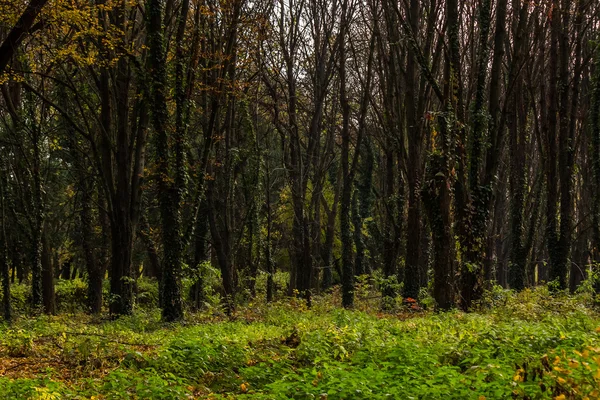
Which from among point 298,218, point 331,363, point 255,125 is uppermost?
point 255,125

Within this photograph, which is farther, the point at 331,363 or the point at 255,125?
the point at 255,125

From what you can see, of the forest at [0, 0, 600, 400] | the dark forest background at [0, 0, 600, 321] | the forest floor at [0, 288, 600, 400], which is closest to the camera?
the forest floor at [0, 288, 600, 400]

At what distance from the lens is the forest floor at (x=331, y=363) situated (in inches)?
188

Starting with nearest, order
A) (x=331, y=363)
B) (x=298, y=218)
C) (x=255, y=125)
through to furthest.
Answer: (x=331, y=363) < (x=298, y=218) < (x=255, y=125)

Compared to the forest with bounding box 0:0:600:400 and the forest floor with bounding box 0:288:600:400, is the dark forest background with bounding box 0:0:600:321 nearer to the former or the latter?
the forest with bounding box 0:0:600:400

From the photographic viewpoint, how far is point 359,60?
82.2 feet

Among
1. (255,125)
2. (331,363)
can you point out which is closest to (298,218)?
(255,125)

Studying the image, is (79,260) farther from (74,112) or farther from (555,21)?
(555,21)

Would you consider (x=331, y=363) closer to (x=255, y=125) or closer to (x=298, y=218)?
(x=298, y=218)

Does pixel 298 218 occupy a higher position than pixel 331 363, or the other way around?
pixel 298 218

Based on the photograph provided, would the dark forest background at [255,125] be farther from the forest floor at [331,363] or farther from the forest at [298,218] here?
the forest floor at [331,363]

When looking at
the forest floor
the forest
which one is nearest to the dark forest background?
the forest

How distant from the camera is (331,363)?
6641 mm

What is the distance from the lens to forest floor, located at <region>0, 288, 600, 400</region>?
477 cm
